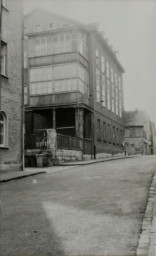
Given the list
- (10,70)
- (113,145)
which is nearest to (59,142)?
(10,70)

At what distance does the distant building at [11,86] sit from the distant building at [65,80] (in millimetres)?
9810

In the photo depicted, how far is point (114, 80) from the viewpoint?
40.4 metres

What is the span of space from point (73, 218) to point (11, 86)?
10677 mm

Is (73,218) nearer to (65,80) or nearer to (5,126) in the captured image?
(5,126)

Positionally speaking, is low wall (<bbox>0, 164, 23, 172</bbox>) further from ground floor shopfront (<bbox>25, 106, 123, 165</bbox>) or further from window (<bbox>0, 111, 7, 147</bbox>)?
ground floor shopfront (<bbox>25, 106, 123, 165</bbox>)

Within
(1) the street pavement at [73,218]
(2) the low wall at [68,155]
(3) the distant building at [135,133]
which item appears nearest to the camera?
(1) the street pavement at [73,218]

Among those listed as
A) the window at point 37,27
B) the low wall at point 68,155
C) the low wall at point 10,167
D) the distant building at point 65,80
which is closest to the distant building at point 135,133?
the distant building at point 65,80

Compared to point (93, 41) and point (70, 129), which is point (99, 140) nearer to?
point (70, 129)

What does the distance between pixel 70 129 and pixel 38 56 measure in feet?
20.7

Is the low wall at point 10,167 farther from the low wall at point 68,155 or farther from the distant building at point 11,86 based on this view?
the low wall at point 68,155

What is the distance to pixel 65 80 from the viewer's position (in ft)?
90.1

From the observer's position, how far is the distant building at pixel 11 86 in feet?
50.9

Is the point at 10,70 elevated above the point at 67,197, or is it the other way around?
the point at 10,70

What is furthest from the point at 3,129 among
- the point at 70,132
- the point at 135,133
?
the point at 135,133
